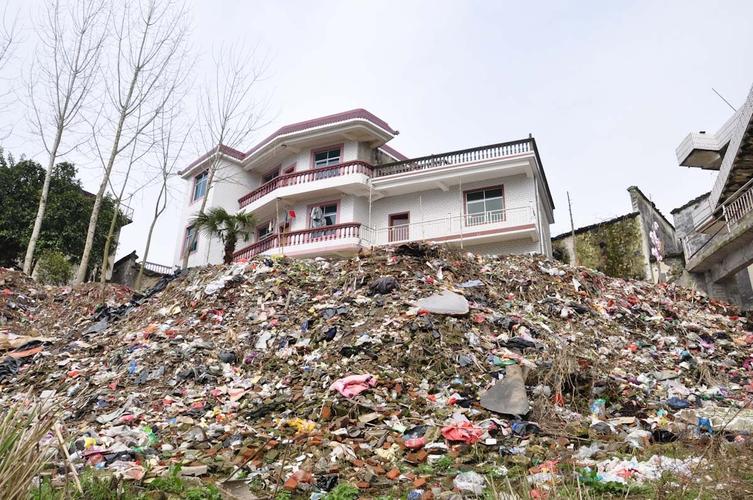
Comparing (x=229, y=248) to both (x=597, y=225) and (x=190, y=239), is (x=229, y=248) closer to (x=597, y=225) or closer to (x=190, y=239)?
(x=190, y=239)

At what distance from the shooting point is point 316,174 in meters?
18.6

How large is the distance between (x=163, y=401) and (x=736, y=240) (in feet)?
42.7

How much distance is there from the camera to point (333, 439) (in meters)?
5.02

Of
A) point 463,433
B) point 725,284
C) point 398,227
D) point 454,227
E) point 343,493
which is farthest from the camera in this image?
point 398,227

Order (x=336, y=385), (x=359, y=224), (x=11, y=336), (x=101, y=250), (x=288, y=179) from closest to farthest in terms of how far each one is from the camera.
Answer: (x=336, y=385) < (x=11, y=336) < (x=359, y=224) < (x=288, y=179) < (x=101, y=250)

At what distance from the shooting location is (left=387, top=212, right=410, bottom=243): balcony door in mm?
17469

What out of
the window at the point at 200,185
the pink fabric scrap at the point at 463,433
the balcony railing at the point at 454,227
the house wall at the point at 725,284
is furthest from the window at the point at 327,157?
the pink fabric scrap at the point at 463,433

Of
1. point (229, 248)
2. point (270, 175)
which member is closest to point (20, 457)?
point (229, 248)

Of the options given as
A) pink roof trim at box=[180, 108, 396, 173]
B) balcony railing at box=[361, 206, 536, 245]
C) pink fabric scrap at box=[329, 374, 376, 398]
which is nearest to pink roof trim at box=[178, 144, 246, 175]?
pink roof trim at box=[180, 108, 396, 173]

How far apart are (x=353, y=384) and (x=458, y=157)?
1254cm

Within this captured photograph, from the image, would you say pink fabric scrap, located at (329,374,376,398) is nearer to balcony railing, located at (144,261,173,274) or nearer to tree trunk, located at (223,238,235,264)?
tree trunk, located at (223,238,235,264)

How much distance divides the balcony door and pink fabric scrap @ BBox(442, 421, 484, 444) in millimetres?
12519

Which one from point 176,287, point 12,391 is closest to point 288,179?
point 176,287

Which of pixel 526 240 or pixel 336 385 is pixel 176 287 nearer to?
pixel 336 385
